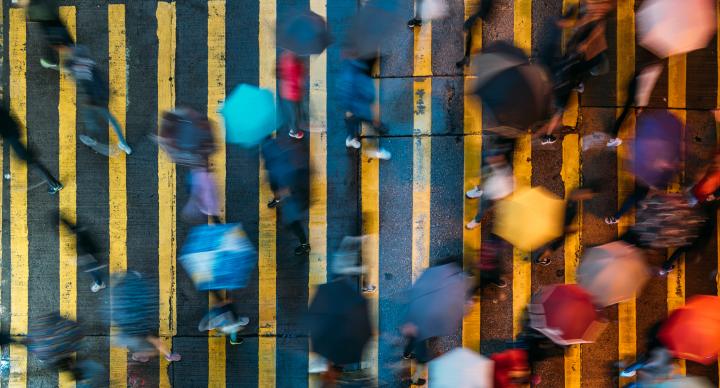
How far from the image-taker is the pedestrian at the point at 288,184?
260 inches

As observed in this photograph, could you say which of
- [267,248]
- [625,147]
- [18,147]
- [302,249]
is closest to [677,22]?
[625,147]

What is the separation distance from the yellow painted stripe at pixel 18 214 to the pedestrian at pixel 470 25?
6661mm

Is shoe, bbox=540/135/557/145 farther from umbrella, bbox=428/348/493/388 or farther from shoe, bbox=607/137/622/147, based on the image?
umbrella, bbox=428/348/493/388

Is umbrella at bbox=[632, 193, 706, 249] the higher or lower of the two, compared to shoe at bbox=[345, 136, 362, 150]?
lower

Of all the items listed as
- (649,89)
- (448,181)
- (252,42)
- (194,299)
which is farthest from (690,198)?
(194,299)

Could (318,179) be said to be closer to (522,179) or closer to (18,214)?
(522,179)

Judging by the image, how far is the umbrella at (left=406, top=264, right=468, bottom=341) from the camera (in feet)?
21.1

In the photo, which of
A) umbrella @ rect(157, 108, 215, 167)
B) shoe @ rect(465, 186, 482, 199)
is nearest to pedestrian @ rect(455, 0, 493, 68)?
shoe @ rect(465, 186, 482, 199)

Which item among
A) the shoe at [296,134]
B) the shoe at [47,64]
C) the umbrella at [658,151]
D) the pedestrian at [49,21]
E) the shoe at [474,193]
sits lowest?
the shoe at [474,193]

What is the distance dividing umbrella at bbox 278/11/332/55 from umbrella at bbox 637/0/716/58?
13.8 feet

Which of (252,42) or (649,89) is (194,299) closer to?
(252,42)

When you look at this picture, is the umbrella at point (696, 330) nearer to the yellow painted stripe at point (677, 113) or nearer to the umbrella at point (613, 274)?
the umbrella at point (613, 274)

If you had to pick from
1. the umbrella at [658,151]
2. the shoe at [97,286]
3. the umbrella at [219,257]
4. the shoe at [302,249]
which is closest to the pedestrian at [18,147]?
the shoe at [97,286]

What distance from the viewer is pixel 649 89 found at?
7.43 metres
